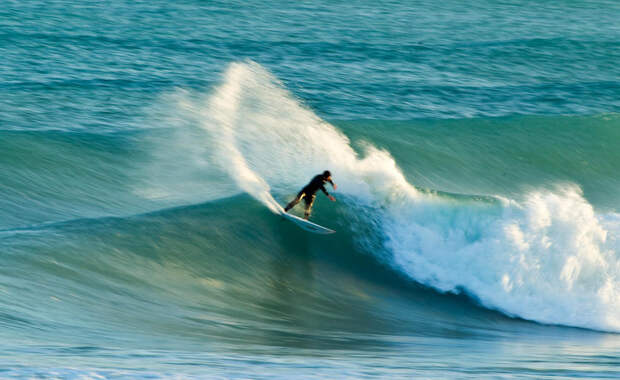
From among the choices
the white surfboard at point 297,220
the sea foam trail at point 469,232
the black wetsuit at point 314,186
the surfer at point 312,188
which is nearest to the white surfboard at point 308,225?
the white surfboard at point 297,220

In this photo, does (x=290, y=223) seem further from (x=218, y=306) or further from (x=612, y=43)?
(x=612, y=43)

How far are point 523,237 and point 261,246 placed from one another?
420 centimetres

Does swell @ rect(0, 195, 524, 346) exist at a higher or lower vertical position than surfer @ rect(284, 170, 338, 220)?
lower

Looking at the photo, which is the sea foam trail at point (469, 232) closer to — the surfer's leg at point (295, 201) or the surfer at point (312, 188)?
the surfer's leg at point (295, 201)

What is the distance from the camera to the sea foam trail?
36.9ft

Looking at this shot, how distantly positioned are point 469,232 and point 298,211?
286cm

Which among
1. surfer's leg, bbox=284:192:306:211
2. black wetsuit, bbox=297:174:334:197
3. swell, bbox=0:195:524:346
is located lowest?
swell, bbox=0:195:524:346

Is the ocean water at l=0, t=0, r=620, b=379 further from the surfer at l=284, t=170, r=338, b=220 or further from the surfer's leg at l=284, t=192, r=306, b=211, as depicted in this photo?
the surfer at l=284, t=170, r=338, b=220

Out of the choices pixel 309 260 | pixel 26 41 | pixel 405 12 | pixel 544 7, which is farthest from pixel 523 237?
pixel 544 7

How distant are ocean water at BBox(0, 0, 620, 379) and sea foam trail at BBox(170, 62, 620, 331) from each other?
0.14 feet

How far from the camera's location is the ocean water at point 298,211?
7711 millimetres

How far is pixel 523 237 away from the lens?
39.9 ft

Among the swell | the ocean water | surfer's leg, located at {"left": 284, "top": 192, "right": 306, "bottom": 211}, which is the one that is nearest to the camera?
the ocean water

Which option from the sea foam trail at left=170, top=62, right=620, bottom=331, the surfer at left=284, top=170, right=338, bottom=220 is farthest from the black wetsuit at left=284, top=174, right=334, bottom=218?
the sea foam trail at left=170, top=62, right=620, bottom=331
